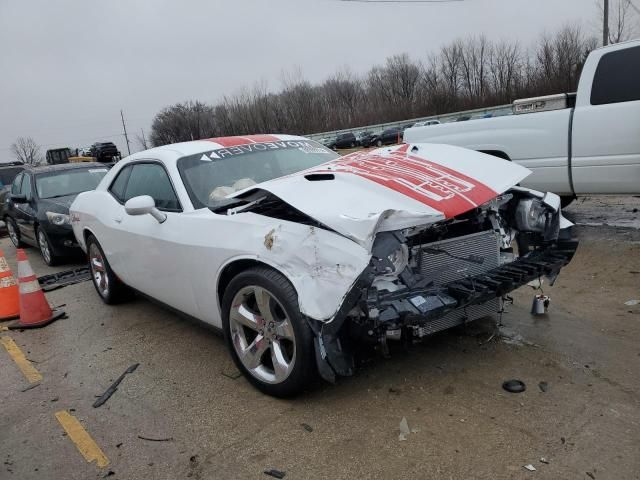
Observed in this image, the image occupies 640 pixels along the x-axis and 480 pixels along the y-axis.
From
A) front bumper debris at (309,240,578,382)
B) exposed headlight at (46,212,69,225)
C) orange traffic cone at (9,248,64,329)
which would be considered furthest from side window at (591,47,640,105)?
exposed headlight at (46,212,69,225)

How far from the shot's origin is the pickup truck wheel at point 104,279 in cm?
525

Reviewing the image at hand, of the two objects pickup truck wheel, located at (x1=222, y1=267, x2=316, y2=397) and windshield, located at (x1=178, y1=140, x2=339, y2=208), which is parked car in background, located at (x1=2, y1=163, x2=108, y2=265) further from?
pickup truck wheel, located at (x1=222, y1=267, x2=316, y2=397)

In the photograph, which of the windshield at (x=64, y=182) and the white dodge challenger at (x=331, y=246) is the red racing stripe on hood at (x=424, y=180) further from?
the windshield at (x=64, y=182)

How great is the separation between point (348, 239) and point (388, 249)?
0.80ft

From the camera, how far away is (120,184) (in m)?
4.98

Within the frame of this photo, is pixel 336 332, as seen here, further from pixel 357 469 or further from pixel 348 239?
pixel 357 469

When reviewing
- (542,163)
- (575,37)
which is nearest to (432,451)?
(542,163)

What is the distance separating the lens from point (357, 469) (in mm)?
2447

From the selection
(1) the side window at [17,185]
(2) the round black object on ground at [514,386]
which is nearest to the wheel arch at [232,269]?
(2) the round black object on ground at [514,386]

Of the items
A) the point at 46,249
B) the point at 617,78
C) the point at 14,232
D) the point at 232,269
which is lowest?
the point at 46,249

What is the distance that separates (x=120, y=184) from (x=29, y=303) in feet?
5.12

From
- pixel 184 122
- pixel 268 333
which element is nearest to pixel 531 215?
pixel 268 333

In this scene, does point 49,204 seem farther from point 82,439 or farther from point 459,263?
Result: point 459,263

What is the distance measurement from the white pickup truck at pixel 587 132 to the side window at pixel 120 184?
4.59 m
